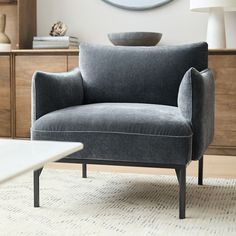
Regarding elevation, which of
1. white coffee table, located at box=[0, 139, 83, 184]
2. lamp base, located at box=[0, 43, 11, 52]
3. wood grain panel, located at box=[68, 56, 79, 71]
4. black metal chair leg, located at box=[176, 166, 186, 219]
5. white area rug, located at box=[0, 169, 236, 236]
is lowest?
white area rug, located at box=[0, 169, 236, 236]

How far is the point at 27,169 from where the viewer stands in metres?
1.17

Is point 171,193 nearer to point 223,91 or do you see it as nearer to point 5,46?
point 223,91

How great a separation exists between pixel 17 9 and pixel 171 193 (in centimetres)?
198

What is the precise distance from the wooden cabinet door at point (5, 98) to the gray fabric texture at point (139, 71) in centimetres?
108

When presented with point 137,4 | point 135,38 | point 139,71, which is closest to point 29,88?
point 135,38

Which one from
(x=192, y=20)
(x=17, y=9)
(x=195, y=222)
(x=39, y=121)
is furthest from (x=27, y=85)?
(x=195, y=222)

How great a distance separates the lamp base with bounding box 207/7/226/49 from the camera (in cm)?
324

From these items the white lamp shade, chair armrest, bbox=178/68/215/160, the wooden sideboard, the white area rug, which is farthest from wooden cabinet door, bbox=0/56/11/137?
chair armrest, bbox=178/68/215/160

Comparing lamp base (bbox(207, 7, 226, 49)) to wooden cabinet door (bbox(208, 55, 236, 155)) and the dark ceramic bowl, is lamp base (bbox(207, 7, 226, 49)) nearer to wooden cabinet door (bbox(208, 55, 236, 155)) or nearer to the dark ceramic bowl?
wooden cabinet door (bbox(208, 55, 236, 155))

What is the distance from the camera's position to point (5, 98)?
3.54 m

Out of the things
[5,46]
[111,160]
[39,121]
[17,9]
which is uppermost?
[17,9]

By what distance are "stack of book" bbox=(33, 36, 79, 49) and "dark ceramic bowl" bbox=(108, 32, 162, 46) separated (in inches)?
13.0

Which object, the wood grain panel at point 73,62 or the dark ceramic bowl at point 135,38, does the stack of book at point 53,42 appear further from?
the dark ceramic bowl at point 135,38

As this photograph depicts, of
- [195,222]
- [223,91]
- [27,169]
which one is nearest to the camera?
[27,169]
